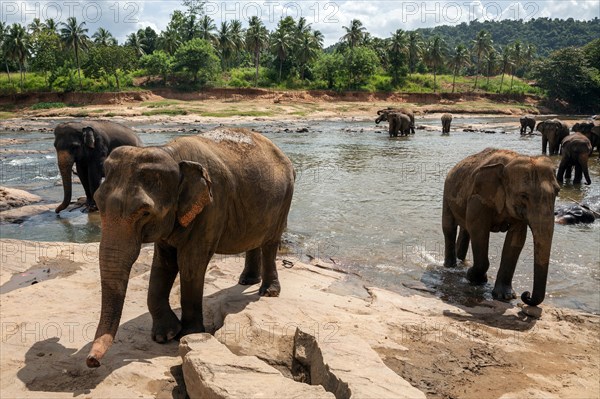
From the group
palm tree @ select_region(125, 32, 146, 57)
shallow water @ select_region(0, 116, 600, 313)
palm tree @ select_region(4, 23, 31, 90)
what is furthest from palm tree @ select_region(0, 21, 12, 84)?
shallow water @ select_region(0, 116, 600, 313)

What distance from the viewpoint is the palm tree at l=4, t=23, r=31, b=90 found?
2291 inches

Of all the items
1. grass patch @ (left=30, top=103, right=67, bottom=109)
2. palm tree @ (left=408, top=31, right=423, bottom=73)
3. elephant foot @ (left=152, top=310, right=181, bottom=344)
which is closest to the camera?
elephant foot @ (left=152, top=310, right=181, bottom=344)

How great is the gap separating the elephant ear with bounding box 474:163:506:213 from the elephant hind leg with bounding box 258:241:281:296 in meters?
3.06

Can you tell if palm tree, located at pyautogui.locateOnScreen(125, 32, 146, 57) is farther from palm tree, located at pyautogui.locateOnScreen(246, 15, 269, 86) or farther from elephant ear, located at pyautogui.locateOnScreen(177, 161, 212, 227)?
elephant ear, located at pyautogui.locateOnScreen(177, 161, 212, 227)

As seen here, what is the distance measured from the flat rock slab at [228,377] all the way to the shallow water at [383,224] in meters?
4.44

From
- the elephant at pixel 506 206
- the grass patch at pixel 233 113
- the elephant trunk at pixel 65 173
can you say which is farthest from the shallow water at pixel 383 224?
the grass patch at pixel 233 113

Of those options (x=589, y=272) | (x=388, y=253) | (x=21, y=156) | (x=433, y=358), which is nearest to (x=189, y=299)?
(x=433, y=358)

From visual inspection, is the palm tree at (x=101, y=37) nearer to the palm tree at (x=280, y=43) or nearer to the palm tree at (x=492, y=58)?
the palm tree at (x=280, y=43)

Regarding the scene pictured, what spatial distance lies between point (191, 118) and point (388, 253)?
38.9 m

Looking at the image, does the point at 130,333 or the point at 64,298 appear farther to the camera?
the point at 64,298

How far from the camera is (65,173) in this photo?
39.2 ft

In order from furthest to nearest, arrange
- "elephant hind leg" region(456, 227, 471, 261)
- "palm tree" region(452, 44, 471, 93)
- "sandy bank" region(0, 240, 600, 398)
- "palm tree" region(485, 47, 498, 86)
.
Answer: "palm tree" region(485, 47, 498, 86) < "palm tree" region(452, 44, 471, 93) < "elephant hind leg" region(456, 227, 471, 261) < "sandy bank" region(0, 240, 600, 398)

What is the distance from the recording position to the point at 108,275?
154 inches

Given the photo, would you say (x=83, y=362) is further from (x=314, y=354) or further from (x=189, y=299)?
(x=314, y=354)
